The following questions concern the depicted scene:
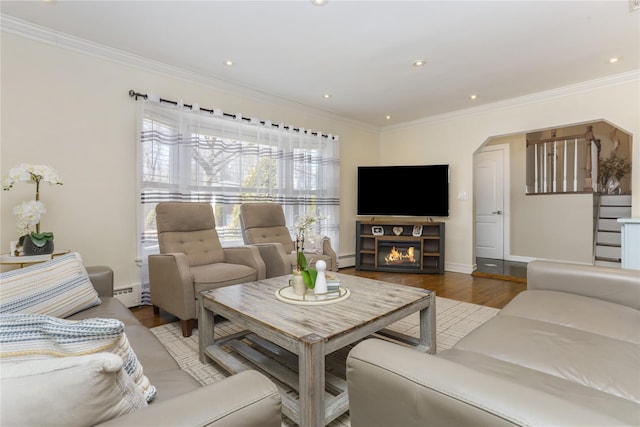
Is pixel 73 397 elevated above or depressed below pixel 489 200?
below

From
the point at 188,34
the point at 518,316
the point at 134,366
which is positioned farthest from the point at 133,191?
the point at 518,316

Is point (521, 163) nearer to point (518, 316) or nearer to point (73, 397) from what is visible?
point (518, 316)

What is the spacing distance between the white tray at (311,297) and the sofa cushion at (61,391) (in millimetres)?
1183

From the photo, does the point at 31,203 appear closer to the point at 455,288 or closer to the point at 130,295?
the point at 130,295

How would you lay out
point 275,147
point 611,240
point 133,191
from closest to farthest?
1. point 133,191
2. point 275,147
3. point 611,240

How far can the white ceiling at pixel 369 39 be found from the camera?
2.26m

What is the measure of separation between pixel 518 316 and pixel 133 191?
3.27m

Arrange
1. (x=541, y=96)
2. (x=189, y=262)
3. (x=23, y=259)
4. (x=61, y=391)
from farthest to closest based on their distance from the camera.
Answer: (x=541, y=96) < (x=189, y=262) < (x=23, y=259) < (x=61, y=391)

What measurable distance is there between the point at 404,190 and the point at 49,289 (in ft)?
14.1

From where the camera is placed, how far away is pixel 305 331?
1.35 metres

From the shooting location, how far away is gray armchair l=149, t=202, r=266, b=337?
2.36 metres

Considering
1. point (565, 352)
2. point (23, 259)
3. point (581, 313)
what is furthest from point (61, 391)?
point (23, 259)

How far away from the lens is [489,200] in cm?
580

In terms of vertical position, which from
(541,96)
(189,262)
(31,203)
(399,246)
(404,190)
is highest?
(541,96)
